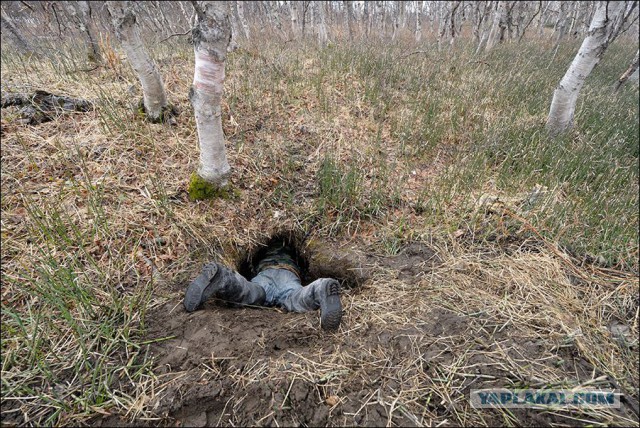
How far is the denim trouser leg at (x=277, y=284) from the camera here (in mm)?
2561

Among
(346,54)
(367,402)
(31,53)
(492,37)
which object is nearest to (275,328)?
(367,402)

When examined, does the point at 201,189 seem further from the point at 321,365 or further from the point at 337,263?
the point at 321,365

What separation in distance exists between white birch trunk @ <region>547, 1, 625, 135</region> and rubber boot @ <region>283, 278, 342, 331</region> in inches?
162

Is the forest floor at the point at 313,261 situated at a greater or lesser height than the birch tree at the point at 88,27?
lesser

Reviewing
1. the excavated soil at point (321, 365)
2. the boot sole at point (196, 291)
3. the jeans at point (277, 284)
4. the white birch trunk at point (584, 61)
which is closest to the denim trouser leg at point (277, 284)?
the jeans at point (277, 284)

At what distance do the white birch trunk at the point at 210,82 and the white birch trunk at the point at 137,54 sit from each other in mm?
1011

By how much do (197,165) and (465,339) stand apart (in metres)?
2.70

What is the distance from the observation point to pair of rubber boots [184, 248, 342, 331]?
1.92 metres

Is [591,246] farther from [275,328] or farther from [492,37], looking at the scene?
[492,37]

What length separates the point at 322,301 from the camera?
200 cm

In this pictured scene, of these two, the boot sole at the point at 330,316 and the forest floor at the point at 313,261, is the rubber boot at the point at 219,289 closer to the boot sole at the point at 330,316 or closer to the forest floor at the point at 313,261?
the forest floor at the point at 313,261

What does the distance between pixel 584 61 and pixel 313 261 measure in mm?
4280

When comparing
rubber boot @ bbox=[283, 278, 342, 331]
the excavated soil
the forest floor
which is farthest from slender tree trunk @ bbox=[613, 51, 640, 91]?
rubber boot @ bbox=[283, 278, 342, 331]

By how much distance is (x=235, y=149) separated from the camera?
3.27m
